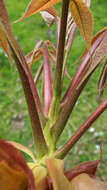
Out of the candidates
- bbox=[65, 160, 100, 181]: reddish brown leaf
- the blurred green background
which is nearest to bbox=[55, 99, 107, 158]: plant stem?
bbox=[65, 160, 100, 181]: reddish brown leaf

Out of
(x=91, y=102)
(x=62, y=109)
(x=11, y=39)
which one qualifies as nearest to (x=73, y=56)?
(x=91, y=102)

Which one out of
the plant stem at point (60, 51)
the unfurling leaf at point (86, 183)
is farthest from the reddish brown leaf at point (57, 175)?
the plant stem at point (60, 51)

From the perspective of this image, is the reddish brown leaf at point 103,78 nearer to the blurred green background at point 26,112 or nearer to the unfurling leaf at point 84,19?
→ the unfurling leaf at point 84,19

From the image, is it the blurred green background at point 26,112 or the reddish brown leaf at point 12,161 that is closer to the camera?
the reddish brown leaf at point 12,161

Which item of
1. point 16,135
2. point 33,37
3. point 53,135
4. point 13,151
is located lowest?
point 16,135

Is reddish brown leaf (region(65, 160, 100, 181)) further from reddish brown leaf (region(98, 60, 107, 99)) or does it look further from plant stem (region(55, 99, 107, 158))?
reddish brown leaf (region(98, 60, 107, 99))

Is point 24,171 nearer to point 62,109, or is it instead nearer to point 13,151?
point 13,151

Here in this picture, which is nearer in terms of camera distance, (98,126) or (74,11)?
(74,11)

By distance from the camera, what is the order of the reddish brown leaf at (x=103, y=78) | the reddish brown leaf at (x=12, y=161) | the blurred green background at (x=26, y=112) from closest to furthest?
the reddish brown leaf at (x=12, y=161) < the reddish brown leaf at (x=103, y=78) < the blurred green background at (x=26, y=112)
